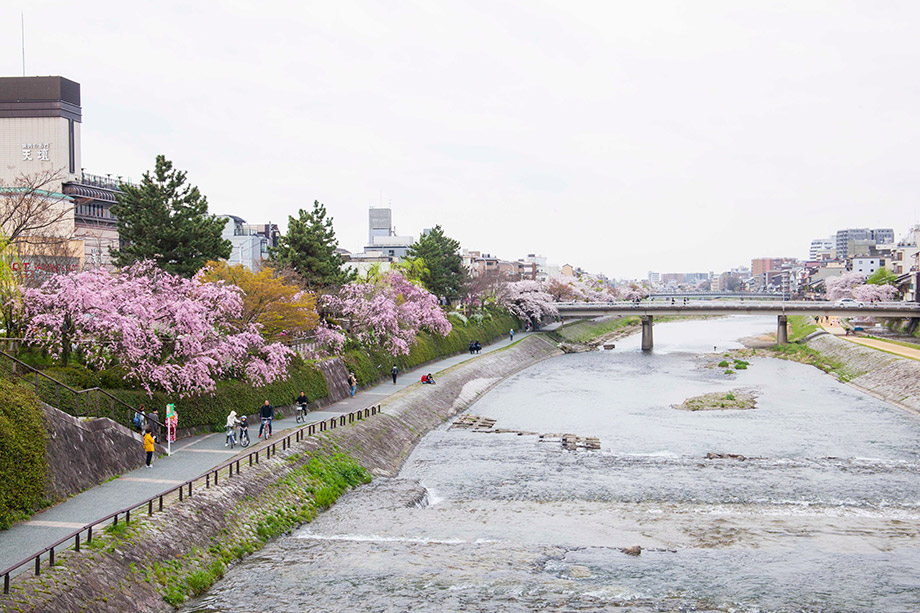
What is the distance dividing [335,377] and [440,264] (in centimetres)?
4246

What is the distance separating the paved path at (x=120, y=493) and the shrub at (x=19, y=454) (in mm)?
450

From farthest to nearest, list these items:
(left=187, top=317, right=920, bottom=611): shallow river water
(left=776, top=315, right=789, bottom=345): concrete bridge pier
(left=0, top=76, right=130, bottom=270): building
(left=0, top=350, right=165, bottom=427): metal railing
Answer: (left=776, top=315, right=789, bottom=345): concrete bridge pier → (left=0, top=76, right=130, bottom=270): building → (left=0, top=350, right=165, bottom=427): metal railing → (left=187, top=317, right=920, bottom=611): shallow river water

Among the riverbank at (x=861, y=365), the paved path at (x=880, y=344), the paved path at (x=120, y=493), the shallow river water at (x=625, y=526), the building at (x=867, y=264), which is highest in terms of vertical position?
the building at (x=867, y=264)

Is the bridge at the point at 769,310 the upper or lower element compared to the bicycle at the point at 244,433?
upper

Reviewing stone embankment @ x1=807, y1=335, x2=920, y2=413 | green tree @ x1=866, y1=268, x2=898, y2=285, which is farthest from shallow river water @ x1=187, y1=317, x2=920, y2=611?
green tree @ x1=866, y1=268, x2=898, y2=285

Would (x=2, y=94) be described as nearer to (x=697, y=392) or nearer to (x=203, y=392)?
(x=203, y=392)

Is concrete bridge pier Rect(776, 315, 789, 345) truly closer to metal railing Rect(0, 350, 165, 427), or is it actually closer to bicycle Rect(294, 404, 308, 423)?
bicycle Rect(294, 404, 308, 423)

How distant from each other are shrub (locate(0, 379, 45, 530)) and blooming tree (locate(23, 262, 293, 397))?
23.1 feet

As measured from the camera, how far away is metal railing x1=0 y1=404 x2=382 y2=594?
48.9 feet

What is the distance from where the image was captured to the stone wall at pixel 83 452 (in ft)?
66.2

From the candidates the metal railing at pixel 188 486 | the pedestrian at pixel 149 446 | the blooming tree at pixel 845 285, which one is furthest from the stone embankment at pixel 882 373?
the blooming tree at pixel 845 285

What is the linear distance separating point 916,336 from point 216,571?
88.4 metres

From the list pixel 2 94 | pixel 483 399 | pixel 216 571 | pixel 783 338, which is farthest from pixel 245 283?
pixel 783 338

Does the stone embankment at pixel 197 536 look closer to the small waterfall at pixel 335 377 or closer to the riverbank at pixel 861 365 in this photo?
the small waterfall at pixel 335 377
